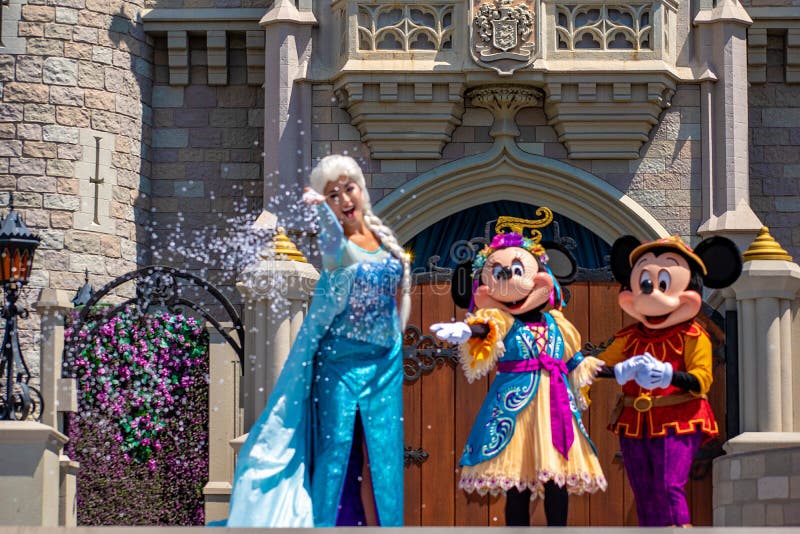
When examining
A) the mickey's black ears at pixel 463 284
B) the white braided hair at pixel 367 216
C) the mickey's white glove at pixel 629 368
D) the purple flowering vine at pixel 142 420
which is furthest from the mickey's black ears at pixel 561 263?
the purple flowering vine at pixel 142 420

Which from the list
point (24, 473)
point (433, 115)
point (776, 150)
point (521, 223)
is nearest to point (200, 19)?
point (433, 115)

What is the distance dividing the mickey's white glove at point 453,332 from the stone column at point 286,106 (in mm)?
4889

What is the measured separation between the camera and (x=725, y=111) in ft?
44.5

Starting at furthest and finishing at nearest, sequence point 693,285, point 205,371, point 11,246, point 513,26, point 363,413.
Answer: point 513,26 → point 205,371 → point 11,246 → point 693,285 → point 363,413

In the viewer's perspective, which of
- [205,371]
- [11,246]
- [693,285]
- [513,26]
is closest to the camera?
[693,285]

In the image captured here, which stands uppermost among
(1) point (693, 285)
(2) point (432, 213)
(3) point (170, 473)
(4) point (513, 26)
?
(4) point (513, 26)

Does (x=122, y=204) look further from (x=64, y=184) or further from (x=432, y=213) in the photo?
(x=432, y=213)

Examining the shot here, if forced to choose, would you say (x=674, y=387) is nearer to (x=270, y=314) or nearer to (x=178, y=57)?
(x=270, y=314)

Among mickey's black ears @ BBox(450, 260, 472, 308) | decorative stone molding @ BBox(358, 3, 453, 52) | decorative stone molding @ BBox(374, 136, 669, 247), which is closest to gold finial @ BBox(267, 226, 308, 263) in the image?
mickey's black ears @ BBox(450, 260, 472, 308)

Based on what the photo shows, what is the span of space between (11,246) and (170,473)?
1.70 metres

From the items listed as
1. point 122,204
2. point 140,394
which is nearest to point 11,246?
point 140,394

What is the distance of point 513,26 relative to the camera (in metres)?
13.4

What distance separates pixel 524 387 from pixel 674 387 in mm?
629

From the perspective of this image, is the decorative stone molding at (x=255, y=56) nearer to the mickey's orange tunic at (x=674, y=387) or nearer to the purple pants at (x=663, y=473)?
the mickey's orange tunic at (x=674, y=387)
